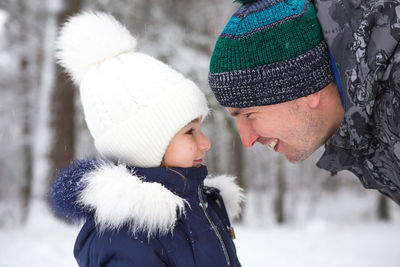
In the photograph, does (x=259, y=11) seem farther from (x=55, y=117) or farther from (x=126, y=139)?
(x=55, y=117)

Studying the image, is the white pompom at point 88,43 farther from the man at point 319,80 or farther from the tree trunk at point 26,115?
the tree trunk at point 26,115

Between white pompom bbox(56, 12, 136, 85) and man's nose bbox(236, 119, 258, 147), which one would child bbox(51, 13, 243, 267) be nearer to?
white pompom bbox(56, 12, 136, 85)

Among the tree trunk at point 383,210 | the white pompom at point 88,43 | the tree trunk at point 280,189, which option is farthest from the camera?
the tree trunk at point 383,210

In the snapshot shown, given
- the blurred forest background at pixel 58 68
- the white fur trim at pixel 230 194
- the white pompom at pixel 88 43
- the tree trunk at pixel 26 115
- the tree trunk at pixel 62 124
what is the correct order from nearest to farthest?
the white pompom at pixel 88 43 → the white fur trim at pixel 230 194 → the blurred forest background at pixel 58 68 → the tree trunk at pixel 62 124 → the tree trunk at pixel 26 115

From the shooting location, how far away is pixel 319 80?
1897mm

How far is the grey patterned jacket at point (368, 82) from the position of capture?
1.48 m

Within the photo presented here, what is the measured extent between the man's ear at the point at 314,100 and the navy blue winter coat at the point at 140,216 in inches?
25.2

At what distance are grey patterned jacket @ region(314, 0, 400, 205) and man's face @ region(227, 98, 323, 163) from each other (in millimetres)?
175

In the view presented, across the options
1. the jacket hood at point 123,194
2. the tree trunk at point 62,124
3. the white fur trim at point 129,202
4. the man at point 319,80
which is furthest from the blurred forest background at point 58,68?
the white fur trim at point 129,202

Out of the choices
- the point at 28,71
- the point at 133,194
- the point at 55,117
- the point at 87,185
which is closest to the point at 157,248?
the point at 133,194

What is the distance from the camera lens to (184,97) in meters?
2.03

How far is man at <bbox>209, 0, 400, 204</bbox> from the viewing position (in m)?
1.52

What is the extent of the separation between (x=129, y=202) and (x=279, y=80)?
912 millimetres

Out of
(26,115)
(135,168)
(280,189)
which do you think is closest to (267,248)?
(135,168)
